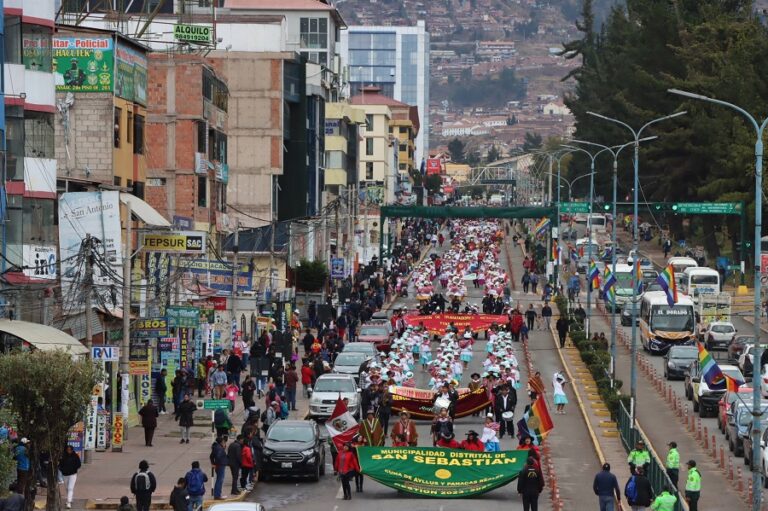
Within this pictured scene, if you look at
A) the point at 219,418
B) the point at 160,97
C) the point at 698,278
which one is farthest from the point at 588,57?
the point at 219,418

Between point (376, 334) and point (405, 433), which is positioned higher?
point (376, 334)

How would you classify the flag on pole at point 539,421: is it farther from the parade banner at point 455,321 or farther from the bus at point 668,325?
the parade banner at point 455,321

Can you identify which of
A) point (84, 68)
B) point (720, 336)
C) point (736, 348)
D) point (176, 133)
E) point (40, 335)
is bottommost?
point (736, 348)

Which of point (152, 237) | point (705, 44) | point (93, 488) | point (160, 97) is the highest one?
point (705, 44)

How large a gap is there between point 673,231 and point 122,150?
8078 centimetres

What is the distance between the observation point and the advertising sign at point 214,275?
56.4 metres

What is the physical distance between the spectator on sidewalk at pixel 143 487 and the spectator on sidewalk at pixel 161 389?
15970 millimetres

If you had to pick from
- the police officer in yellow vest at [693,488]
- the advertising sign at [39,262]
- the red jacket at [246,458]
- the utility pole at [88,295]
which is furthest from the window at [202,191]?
the police officer in yellow vest at [693,488]

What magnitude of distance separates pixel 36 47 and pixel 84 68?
28.0ft

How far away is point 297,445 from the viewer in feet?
127

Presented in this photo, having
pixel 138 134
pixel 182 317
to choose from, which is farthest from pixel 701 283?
pixel 182 317

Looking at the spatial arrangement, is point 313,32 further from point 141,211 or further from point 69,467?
point 69,467

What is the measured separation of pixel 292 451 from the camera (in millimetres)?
38594

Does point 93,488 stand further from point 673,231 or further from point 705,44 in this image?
point 673,231
